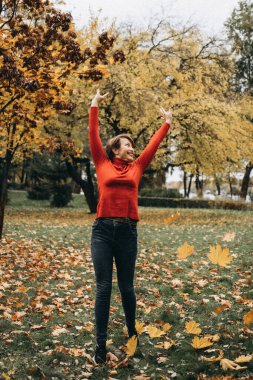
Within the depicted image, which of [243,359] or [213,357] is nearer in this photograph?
[243,359]

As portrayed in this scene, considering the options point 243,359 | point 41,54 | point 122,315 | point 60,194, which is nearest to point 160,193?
point 60,194

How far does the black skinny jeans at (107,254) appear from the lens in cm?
358

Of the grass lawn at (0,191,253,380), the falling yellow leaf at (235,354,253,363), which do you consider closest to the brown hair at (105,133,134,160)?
the grass lawn at (0,191,253,380)

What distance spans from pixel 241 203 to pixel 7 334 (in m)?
21.8

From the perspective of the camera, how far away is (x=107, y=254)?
360 cm

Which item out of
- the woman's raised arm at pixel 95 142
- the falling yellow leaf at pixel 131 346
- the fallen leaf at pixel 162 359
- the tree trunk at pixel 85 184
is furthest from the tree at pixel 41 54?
the tree trunk at pixel 85 184

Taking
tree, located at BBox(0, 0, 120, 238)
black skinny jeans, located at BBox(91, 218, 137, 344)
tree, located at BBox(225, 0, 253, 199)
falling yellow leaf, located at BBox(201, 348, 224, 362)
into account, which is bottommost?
falling yellow leaf, located at BBox(201, 348, 224, 362)

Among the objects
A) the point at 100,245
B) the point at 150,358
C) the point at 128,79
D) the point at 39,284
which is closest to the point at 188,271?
the point at 39,284

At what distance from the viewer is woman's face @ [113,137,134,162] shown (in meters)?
3.72

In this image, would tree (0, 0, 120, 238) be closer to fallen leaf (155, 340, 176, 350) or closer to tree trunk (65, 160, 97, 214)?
fallen leaf (155, 340, 176, 350)

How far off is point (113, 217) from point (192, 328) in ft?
5.59

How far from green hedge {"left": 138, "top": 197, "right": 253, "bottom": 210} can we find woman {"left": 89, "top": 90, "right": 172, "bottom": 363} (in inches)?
848

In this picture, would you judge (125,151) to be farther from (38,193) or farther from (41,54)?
(38,193)

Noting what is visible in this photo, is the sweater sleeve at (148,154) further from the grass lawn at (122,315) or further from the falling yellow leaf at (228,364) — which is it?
the falling yellow leaf at (228,364)
